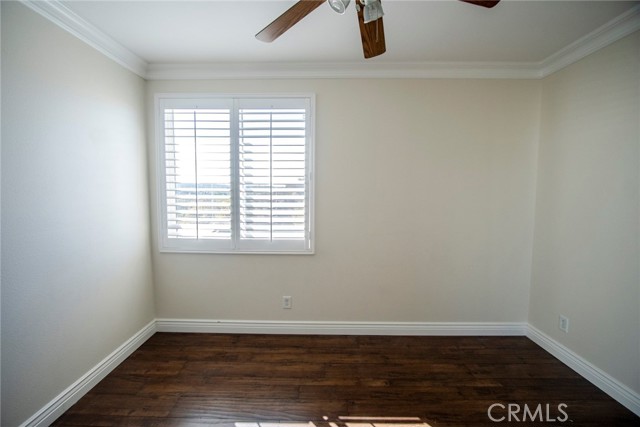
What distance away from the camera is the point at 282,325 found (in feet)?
8.81

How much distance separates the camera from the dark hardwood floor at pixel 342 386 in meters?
1.72

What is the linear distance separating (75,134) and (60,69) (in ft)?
1.28

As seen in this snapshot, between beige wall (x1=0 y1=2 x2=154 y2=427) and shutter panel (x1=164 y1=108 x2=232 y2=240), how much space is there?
12.3 inches

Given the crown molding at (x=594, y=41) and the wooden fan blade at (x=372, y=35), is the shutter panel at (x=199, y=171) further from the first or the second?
the crown molding at (x=594, y=41)

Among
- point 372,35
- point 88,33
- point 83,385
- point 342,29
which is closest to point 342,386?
point 83,385

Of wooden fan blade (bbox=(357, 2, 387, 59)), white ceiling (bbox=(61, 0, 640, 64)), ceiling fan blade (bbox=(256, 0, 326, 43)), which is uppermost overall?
white ceiling (bbox=(61, 0, 640, 64))

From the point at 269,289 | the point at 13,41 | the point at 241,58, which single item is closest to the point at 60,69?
the point at 13,41

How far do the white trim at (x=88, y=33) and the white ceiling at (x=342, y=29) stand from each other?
0.04 meters

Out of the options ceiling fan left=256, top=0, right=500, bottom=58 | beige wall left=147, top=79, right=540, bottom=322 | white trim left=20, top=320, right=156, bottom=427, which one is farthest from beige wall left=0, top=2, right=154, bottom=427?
ceiling fan left=256, top=0, right=500, bottom=58

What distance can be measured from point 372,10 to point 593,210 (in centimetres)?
213

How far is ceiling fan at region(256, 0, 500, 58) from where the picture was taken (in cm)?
122

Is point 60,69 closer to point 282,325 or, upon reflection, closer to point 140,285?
point 140,285

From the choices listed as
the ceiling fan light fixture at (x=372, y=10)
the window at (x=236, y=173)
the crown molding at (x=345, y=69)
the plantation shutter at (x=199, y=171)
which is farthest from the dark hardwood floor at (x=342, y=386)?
the crown molding at (x=345, y=69)

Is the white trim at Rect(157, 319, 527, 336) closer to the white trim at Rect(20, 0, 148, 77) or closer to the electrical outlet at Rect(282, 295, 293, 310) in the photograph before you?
the electrical outlet at Rect(282, 295, 293, 310)
